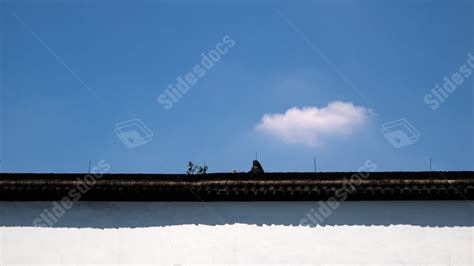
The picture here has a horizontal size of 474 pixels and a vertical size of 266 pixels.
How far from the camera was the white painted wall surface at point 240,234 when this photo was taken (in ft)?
21.8

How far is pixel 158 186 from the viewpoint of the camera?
694 cm

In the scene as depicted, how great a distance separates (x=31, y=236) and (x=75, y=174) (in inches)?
40.1

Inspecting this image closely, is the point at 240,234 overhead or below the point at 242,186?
below

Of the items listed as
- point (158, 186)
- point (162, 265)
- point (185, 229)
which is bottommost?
point (162, 265)

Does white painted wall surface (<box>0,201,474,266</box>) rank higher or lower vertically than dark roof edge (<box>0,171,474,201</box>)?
lower

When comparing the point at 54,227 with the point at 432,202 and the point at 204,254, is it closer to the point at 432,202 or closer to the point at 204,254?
the point at 204,254

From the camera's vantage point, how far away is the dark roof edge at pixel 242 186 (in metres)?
6.73

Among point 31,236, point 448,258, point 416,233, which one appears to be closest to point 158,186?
point 31,236

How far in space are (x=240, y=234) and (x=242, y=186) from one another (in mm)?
620

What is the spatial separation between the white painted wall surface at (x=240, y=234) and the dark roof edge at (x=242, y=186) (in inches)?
5.1

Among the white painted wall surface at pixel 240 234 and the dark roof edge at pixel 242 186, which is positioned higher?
the dark roof edge at pixel 242 186

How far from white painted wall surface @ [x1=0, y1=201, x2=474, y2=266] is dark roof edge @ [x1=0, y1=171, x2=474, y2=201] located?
0.13 meters

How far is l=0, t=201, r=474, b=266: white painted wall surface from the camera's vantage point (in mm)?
6641

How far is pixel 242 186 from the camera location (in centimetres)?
686
